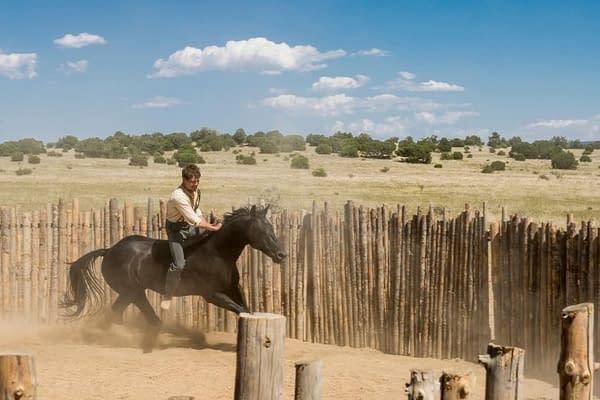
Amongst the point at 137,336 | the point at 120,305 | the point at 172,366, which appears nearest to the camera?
the point at 172,366

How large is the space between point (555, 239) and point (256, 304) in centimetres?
400

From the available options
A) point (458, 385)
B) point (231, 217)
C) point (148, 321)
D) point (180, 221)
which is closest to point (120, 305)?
point (148, 321)

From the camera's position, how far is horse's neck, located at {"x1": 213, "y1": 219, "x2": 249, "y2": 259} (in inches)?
329

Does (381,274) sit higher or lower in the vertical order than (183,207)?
lower

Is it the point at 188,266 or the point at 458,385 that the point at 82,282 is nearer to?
the point at 188,266

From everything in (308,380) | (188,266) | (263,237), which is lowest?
(188,266)

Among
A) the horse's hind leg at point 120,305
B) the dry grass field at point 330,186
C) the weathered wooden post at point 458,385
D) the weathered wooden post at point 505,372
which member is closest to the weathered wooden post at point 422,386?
the weathered wooden post at point 458,385

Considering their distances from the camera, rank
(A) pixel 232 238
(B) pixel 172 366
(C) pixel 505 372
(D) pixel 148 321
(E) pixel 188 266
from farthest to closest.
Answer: (D) pixel 148 321 → (E) pixel 188 266 → (A) pixel 232 238 → (B) pixel 172 366 → (C) pixel 505 372

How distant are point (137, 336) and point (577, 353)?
268 inches

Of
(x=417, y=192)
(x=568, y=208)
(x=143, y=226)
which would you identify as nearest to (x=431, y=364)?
(x=143, y=226)

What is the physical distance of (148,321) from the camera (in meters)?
8.88

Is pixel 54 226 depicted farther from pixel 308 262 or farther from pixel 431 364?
pixel 431 364

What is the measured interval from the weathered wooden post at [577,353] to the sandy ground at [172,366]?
231cm

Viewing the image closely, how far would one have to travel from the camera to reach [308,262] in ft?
31.1
